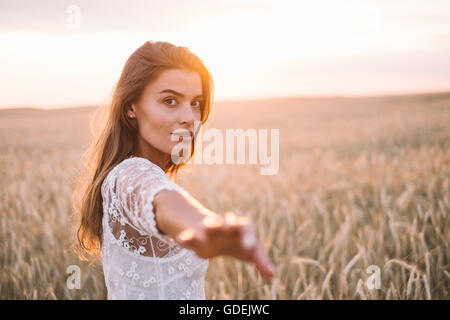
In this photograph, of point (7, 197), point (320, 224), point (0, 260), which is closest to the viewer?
point (0, 260)

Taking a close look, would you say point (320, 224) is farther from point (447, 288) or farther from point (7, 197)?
point (7, 197)

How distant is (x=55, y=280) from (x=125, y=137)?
66.1 inches

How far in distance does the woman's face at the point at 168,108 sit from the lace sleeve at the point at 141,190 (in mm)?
124

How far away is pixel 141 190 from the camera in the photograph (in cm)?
73

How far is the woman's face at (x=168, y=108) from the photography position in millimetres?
957

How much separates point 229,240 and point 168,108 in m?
0.55

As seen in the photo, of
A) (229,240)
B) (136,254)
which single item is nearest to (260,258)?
(229,240)

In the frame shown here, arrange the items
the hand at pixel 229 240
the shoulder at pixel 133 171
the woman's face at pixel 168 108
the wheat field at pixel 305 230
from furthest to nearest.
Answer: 1. the wheat field at pixel 305 230
2. the woman's face at pixel 168 108
3. the shoulder at pixel 133 171
4. the hand at pixel 229 240

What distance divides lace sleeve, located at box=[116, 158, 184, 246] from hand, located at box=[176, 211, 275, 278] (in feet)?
0.60

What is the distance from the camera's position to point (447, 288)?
205 cm

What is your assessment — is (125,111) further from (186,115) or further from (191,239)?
(191,239)

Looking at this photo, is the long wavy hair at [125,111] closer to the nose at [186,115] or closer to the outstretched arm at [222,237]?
the nose at [186,115]

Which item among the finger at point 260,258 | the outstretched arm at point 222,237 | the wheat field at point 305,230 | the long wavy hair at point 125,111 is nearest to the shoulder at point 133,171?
the long wavy hair at point 125,111

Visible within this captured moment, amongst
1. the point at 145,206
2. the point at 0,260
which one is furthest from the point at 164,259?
the point at 0,260
